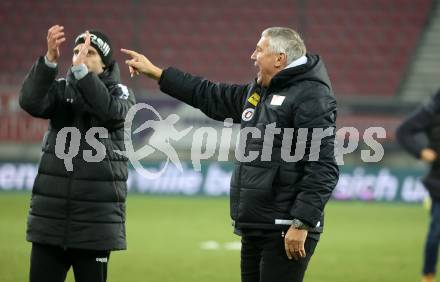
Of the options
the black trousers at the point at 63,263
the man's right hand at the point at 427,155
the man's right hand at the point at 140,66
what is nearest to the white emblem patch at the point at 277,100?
the man's right hand at the point at 140,66

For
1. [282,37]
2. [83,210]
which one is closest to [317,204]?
[282,37]

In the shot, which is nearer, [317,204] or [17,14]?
[317,204]

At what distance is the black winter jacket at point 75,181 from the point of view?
5.21m

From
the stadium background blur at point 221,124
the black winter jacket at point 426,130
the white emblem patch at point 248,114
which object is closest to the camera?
the white emblem patch at point 248,114

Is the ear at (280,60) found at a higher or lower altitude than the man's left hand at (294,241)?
higher

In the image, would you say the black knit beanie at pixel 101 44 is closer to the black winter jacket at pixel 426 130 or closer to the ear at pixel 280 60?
the ear at pixel 280 60

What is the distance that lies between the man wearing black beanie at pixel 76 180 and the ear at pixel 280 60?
996 millimetres

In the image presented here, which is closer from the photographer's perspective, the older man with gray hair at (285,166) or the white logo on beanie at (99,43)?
the older man with gray hair at (285,166)

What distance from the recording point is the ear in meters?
5.10

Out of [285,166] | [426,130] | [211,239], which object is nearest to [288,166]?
[285,166]

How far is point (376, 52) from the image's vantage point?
26.2 meters

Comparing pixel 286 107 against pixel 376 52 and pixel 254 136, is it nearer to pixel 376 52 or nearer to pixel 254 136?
pixel 254 136

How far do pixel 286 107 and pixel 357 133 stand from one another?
15.3 meters

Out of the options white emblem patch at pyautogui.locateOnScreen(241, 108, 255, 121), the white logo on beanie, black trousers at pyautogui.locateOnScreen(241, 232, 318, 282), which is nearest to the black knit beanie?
the white logo on beanie
